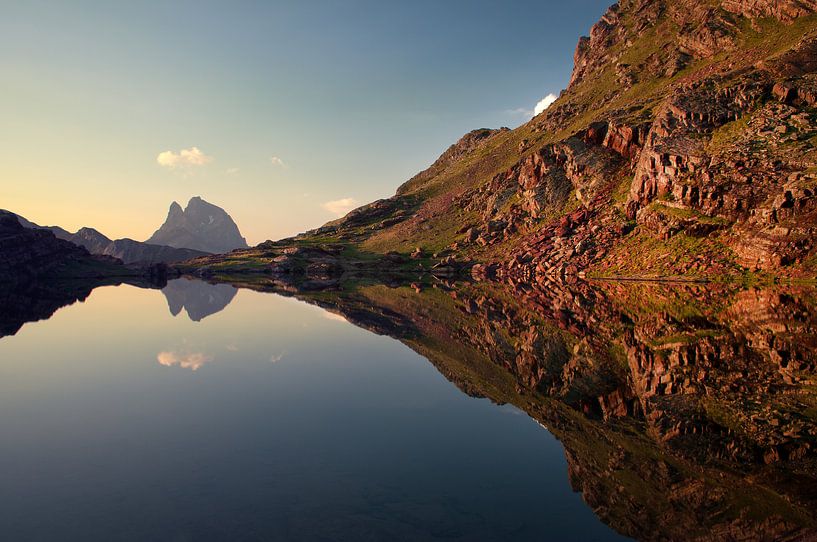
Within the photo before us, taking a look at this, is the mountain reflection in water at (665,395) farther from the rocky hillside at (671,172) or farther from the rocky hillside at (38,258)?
the rocky hillside at (38,258)

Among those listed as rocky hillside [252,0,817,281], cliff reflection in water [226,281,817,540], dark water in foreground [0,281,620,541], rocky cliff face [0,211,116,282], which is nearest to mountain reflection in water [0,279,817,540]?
cliff reflection in water [226,281,817,540]

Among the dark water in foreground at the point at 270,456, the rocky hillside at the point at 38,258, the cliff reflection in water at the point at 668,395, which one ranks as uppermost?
the rocky hillside at the point at 38,258

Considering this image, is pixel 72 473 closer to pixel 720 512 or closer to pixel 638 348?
pixel 720 512

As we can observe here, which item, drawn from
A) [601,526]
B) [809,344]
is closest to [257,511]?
[601,526]

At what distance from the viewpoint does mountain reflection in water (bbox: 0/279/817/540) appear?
9.95 meters

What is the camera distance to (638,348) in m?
26.0

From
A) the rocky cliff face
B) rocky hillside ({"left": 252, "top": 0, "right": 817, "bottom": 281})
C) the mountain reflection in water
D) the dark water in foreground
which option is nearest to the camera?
the dark water in foreground

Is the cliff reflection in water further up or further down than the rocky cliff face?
further down

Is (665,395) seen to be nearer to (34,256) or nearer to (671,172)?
(671,172)

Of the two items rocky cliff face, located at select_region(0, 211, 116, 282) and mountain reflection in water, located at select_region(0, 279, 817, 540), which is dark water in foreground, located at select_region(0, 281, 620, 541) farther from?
rocky cliff face, located at select_region(0, 211, 116, 282)

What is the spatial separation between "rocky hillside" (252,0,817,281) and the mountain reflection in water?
29459 millimetres

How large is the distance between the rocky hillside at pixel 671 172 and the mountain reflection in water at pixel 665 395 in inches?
1160

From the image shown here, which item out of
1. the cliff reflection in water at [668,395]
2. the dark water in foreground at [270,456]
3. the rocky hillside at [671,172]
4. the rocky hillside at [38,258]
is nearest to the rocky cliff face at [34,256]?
the rocky hillside at [38,258]

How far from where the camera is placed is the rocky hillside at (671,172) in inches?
2655
